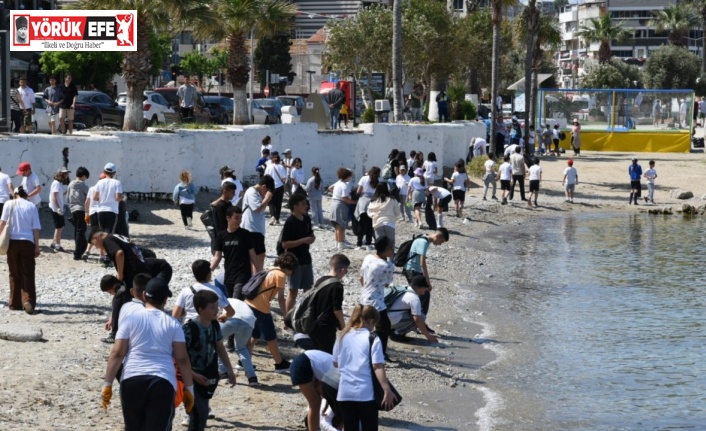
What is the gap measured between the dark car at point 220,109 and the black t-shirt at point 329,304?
92.1 ft

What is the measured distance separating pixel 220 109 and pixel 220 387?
28.6 meters

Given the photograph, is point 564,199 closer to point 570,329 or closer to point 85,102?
point 85,102

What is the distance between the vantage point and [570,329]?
680 inches

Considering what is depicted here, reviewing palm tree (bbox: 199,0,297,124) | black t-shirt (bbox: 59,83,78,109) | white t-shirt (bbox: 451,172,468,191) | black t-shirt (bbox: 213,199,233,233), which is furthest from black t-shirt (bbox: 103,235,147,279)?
palm tree (bbox: 199,0,297,124)

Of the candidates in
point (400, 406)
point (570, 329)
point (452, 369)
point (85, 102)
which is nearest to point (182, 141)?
point (85, 102)

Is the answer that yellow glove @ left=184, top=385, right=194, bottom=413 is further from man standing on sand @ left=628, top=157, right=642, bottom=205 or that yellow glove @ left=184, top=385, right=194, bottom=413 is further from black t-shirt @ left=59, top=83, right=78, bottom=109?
man standing on sand @ left=628, top=157, right=642, bottom=205

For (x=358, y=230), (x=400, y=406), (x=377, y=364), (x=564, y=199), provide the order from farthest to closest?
1. (x=564, y=199)
2. (x=358, y=230)
3. (x=400, y=406)
4. (x=377, y=364)

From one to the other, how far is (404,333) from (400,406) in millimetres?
2874

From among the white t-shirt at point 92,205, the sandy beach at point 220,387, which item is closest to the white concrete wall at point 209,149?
the sandy beach at point 220,387

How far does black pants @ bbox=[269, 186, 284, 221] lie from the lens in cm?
2281

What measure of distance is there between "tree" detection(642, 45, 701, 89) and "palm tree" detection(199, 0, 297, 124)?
57.3m

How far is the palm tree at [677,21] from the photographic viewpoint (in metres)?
97.2

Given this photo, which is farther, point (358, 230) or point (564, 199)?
point (564, 199)

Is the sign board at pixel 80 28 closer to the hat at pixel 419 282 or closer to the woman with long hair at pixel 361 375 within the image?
the hat at pixel 419 282
